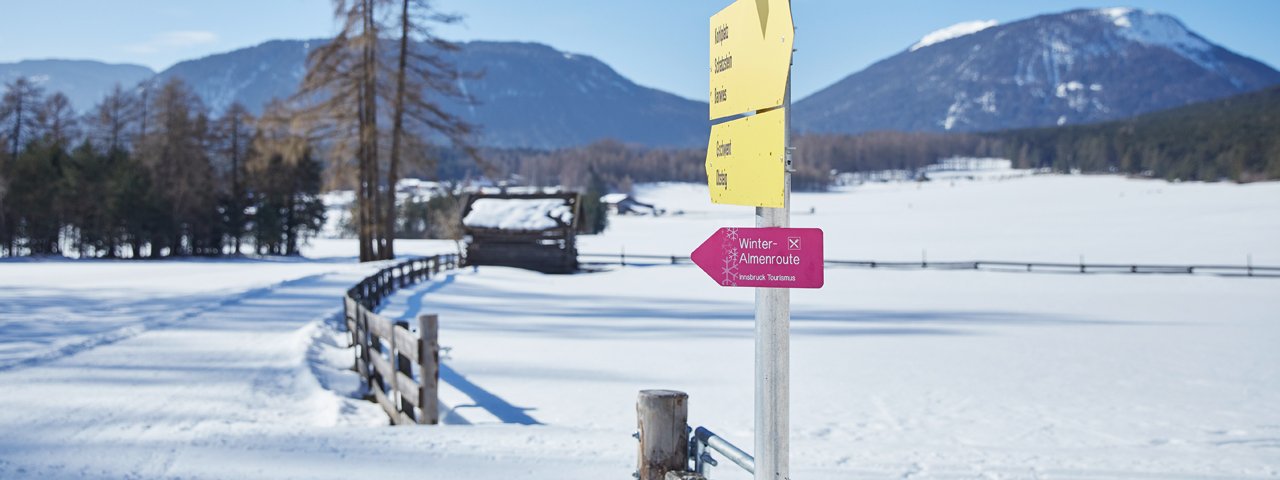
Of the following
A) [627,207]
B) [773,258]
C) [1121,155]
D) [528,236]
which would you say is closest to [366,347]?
[773,258]

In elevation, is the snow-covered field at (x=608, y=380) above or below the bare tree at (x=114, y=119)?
below

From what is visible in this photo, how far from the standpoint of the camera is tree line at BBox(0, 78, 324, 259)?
44438 mm

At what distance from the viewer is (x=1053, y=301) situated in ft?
83.2

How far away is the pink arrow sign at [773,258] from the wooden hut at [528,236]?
32530 millimetres

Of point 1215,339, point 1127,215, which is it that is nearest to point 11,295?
point 1215,339

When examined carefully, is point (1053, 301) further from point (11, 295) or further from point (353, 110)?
point (11, 295)

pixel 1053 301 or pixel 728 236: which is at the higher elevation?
pixel 728 236

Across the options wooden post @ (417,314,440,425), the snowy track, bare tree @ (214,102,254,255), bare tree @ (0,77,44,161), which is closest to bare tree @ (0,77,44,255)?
bare tree @ (0,77,44,161)

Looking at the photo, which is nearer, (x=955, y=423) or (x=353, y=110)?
(x=955, y=423)

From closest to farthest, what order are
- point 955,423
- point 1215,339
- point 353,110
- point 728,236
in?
point 728,236 < point 955,423 < point 1215,339 < point 353,110

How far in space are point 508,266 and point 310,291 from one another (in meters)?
15.1

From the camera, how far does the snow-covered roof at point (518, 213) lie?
35.7 metres

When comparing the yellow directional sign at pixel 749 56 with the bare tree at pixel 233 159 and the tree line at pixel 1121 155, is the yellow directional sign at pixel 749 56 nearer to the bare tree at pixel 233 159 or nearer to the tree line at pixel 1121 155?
the bare tree at pixel 233 159

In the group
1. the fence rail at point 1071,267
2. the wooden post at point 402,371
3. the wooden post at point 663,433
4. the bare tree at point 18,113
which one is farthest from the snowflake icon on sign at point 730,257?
the bare tree at point 18,113
